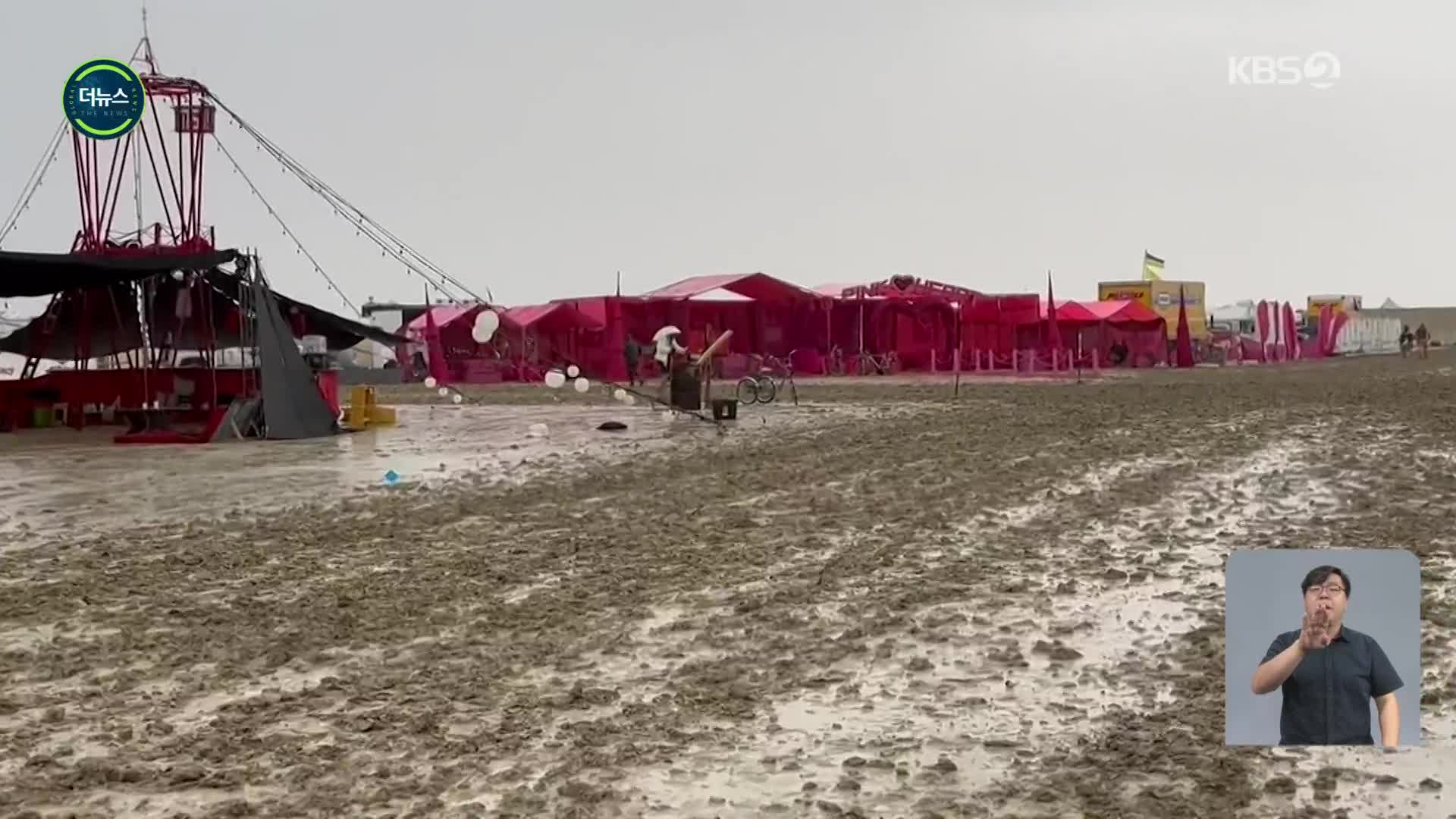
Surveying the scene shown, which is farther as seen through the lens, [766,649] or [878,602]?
[878,602]

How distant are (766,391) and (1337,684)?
2090cm

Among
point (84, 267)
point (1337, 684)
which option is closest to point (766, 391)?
point (84, 267)

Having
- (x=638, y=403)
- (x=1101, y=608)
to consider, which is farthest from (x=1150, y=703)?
(x=638, y=403)

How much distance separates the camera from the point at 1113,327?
141 ft

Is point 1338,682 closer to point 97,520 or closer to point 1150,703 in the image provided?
point 1150,703

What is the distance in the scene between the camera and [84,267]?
50.9 ft

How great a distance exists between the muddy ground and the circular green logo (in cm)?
959

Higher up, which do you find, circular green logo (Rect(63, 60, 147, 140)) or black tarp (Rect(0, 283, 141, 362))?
circular green logo (Rect(63, 60, 147, 140))

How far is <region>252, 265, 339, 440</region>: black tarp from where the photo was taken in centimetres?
1591

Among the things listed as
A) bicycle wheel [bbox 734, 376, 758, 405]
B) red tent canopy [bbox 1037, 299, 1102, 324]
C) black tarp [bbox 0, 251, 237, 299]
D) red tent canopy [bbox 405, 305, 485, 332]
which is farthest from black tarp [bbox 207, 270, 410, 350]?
red tent canopy [bbox 1037, 299, 1102, 324]

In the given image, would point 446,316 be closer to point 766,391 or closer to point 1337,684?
point 766,391

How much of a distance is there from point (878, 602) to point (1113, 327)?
3922cm

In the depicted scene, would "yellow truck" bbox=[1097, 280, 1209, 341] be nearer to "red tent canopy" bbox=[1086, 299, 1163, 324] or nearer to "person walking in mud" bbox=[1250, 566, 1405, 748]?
"red tent canopy" bbox=[1086, 299, 1163, 324]

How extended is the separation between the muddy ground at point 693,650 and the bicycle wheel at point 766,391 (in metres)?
11.9
